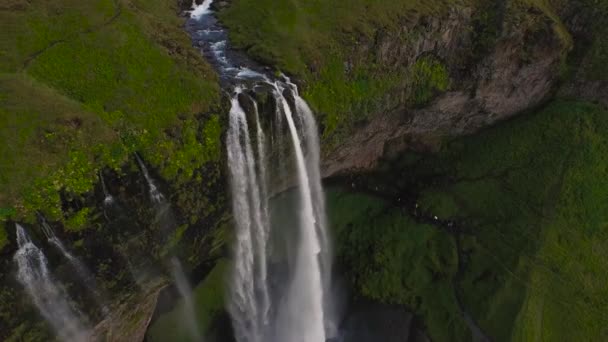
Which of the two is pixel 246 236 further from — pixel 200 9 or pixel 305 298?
pixel 200 9

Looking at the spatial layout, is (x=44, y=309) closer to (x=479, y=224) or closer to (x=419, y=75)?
(x=419, y=75)

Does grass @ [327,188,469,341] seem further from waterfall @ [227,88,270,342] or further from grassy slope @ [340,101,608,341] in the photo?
waterfall @ [227,88,270,342]

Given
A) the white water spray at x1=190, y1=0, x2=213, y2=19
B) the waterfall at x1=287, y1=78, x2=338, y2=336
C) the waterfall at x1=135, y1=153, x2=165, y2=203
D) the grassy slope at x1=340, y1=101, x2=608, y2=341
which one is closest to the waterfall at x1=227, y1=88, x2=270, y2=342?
the waterfall at x1=287, y1=78, x2=338, y2=336

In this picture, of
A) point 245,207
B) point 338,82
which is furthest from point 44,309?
point 338,82

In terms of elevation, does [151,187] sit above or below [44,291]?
above

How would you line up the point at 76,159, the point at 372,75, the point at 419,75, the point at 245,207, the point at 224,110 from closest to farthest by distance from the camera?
the point at 76,159 < the point at 224,110 < the point at 245,207 < the point at 372,75 < the point at 419,75

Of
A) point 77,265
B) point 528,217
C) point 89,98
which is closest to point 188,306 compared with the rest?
point 77,265

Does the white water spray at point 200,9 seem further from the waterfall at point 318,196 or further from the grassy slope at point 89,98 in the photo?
the waterfall at point 318,196
